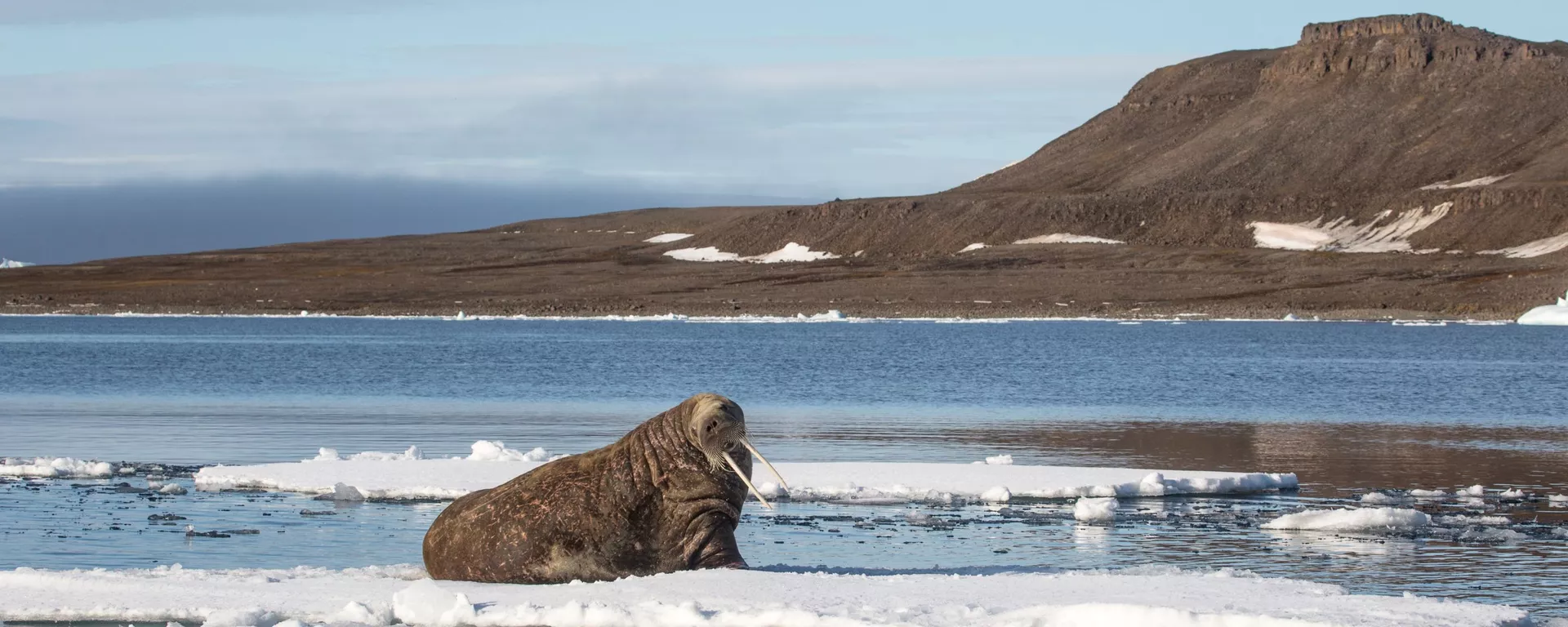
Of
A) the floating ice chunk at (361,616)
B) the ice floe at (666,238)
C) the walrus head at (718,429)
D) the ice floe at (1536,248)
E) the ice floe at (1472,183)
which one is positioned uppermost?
the ice floe at (1472,183)

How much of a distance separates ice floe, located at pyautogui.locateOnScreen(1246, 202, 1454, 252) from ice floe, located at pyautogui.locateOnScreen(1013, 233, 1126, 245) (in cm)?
1075

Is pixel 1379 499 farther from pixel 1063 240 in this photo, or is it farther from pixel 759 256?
pixel 759 256

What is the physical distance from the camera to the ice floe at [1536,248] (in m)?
109

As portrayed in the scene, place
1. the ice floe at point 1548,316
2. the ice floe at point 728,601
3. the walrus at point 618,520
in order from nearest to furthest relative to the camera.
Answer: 1. the ice floe at point 728,601
2. the walrus at point 618,520
3. the ice floe at point 1548,316

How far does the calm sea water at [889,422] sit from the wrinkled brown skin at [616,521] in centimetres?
93

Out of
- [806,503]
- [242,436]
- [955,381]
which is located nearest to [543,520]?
[806,503]

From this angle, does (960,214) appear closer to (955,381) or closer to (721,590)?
(955,381)

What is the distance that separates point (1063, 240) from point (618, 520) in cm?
12358

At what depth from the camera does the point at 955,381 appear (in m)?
40.6

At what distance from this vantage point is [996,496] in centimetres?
1630

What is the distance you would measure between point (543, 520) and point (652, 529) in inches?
26.1

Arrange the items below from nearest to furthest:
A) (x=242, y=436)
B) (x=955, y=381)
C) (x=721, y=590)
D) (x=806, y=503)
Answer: (x=721, y=590) < (x=806, y=503) < (x=242, y=436) < (x=955, y=381)

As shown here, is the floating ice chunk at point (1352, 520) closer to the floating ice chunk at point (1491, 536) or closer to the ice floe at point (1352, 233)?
the floating ice chunk at point (1491, 536)

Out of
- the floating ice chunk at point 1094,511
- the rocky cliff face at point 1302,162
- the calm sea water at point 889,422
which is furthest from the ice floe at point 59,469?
the rocky cliff face at point 1302,162
